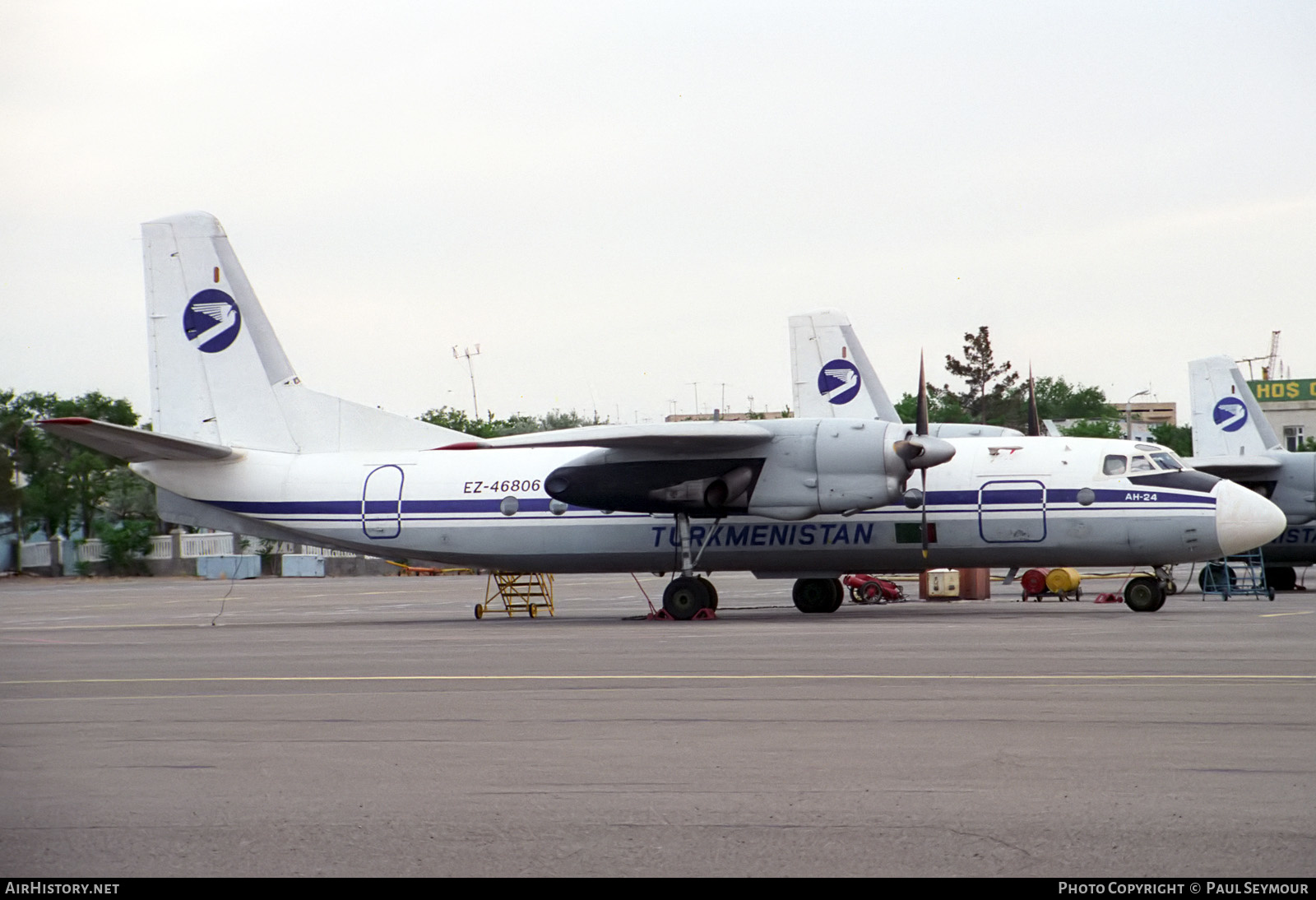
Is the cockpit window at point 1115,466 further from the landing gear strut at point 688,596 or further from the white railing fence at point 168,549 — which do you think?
the white railing fence at point 168,549

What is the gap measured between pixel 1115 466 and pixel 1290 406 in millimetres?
86144

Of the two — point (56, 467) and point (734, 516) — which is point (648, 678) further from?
point (56, 467)

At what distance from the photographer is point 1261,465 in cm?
3152

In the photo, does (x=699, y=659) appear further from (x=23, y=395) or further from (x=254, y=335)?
(x=23, y=395)

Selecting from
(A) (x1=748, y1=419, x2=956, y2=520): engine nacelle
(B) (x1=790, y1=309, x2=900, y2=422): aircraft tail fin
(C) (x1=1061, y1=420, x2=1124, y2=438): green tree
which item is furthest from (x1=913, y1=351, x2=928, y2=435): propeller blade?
(C) (x1=1061, y1=420, x2=1124, y2=438): green tree

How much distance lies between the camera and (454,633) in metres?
20.7

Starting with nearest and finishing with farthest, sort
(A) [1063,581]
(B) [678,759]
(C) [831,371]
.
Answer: (B) [678,759]
(A) [1063,581]
(C) [831,371]

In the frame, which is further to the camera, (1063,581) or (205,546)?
(205,546)

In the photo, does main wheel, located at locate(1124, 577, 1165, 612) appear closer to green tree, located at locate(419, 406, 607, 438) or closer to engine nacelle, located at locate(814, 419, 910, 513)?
engine nacelle, located at locate(814, 419, 910, 513)

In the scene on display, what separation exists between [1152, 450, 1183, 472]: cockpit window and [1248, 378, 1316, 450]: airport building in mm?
82964

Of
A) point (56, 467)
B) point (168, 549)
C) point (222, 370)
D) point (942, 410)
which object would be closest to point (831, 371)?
point (222, 370)

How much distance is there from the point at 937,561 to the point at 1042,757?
52.5ft

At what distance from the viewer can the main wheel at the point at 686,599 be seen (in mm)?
23547
